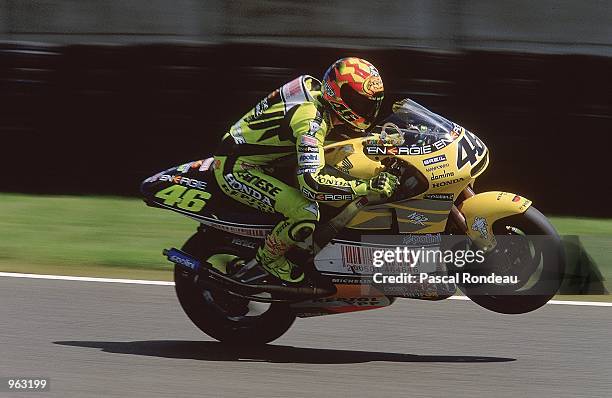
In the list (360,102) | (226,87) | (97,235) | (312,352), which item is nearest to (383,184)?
(360,102)

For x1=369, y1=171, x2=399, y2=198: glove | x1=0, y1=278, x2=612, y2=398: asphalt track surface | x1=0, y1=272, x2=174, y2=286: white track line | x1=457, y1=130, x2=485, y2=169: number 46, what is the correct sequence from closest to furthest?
x1=0, y1=278, x2=612, y2=398: asphalt track surface → x1=369, y1=171, x2=399, y2=198: glove → x1=457, y1=130, x2=485, y2=169: number 46 → x1=0, y1=272, x2=174, y2=286: white track line

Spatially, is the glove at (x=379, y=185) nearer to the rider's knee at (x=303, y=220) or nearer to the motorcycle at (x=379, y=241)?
the motorcycle at (x=379, y=241)

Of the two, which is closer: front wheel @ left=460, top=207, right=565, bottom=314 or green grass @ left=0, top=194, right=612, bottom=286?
front wheel @ left=460, top=207, right=565, bottom=314

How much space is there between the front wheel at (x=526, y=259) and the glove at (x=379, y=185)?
2.03 ft

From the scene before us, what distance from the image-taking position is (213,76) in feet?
35.1

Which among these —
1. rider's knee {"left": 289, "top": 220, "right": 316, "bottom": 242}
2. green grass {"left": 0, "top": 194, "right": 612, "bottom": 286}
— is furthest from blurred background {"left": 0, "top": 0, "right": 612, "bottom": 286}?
rider's knee {"left": 289, "top": 220, "right": 316, "bottom": 242}

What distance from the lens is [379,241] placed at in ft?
20.4

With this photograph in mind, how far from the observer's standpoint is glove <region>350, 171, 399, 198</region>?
5977 millimetres

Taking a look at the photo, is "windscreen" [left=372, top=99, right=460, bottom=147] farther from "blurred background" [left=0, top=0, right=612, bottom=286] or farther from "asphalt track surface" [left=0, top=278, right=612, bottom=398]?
"blurred background" [left=0, top=0, right=612, bottom=286]

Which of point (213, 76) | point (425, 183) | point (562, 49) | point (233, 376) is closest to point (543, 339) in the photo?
point (425, 183)

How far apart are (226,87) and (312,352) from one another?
4.86 meters

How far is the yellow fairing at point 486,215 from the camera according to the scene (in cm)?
611

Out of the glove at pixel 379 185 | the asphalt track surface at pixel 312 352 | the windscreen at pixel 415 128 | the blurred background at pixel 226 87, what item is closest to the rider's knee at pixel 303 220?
the glove at pixel 379 185

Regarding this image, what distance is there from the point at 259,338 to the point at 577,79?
477 centimetres
